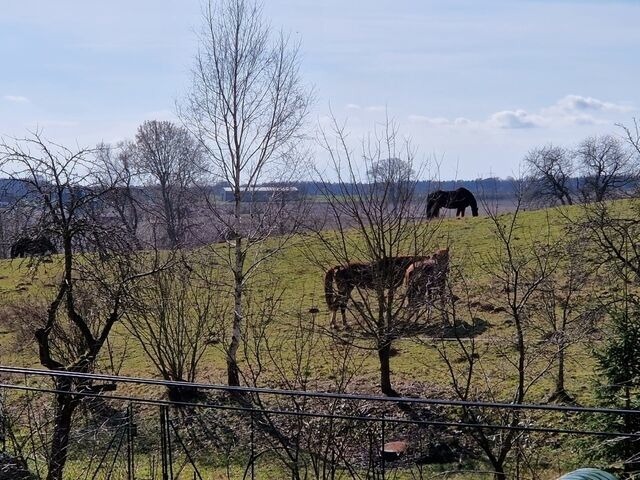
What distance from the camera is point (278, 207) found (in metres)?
15.6

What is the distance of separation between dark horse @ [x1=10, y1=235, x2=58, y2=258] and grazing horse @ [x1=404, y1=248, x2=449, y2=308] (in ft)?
18.2

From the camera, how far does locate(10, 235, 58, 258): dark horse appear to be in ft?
28.9

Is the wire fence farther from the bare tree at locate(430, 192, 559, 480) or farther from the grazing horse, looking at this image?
the grazing horse

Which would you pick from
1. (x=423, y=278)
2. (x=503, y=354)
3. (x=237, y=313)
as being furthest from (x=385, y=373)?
(x=503, y=354)

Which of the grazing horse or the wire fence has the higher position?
the grazing horse

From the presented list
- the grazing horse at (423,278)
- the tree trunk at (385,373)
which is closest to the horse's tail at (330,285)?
the tree trunk at (385,373)

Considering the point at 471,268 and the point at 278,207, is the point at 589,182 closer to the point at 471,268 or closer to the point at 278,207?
the point at 471,268

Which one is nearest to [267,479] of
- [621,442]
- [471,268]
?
[621,442]

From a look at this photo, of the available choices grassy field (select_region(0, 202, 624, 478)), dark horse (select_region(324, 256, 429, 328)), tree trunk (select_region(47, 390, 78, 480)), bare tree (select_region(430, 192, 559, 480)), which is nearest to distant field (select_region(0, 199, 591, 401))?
grassy field (select_region(0, 202, 624, 478))

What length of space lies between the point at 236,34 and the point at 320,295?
23.8 feet

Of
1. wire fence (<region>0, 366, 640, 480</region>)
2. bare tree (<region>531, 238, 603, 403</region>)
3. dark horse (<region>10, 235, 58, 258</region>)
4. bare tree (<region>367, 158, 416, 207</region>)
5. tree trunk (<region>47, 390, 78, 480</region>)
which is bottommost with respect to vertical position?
wire fence (<region>0, 366, 640, 480</region>)

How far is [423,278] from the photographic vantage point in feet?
A: 43.6

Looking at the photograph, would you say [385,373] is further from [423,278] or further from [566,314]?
[566,314]

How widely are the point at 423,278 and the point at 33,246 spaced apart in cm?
655
